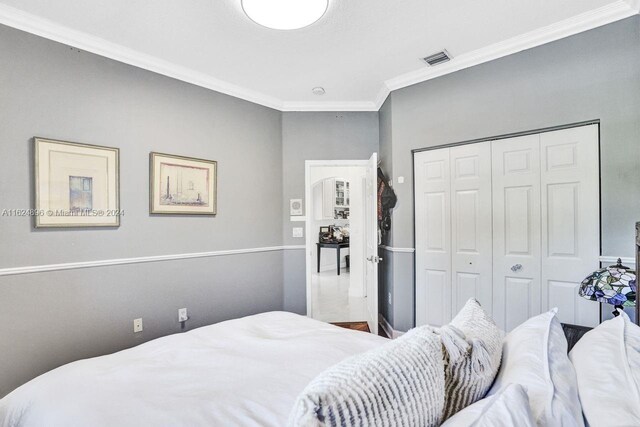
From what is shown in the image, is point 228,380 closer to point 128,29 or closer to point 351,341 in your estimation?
point 351,341

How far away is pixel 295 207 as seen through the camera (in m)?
3.97

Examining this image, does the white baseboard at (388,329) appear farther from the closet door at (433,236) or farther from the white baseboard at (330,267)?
the white baseboard at (330,267)

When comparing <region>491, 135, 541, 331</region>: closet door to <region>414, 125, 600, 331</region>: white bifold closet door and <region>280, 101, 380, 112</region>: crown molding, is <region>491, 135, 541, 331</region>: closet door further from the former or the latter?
<region>280, 101, 380, 112</region>: crown molding

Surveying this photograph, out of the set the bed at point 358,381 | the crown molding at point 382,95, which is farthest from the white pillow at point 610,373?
the crown molding at point 382,95

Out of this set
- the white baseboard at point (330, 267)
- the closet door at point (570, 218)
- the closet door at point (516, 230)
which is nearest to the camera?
the closet door at point (570, 218)

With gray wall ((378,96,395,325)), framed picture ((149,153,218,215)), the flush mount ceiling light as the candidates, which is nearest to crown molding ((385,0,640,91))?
gray wall ((378,96,395,325))

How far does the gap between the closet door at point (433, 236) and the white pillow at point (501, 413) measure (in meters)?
2.50

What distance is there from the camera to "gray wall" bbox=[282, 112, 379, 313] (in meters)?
3.95

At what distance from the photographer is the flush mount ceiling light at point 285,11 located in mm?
1956

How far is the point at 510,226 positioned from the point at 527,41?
152 centimetres

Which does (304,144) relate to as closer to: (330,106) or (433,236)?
(330,106)

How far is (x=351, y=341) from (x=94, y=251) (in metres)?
2.18

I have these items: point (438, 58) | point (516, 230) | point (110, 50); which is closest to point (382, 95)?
point (438, 58)

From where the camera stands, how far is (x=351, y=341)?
1.68m
